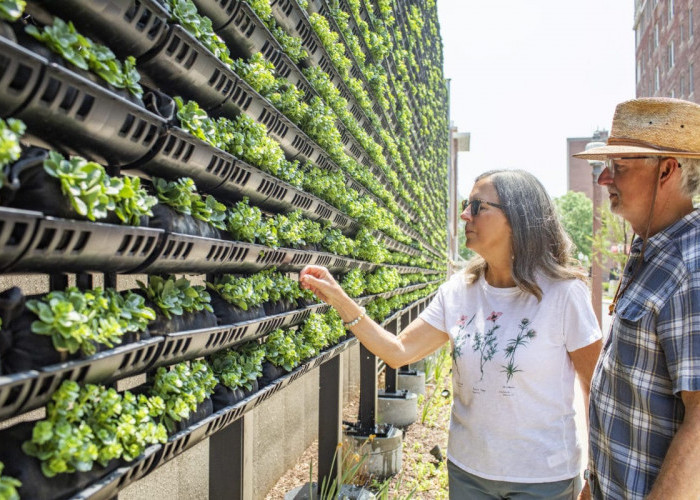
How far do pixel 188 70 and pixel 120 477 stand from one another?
3.61ft

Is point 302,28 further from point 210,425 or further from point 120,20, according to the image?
point 210,425

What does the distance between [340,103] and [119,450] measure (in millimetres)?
2635

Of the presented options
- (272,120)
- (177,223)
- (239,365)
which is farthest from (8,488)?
(272,120)

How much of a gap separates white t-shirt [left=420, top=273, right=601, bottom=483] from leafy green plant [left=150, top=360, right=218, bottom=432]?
111 cm

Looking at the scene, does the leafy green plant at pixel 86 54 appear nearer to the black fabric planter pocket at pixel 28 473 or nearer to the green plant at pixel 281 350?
the black fabric planter pocket at pixel 28 473

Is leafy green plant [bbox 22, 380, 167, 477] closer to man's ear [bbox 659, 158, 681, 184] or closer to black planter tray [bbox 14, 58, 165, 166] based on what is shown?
black planter tray [bbox 14, 58, 165, 166]

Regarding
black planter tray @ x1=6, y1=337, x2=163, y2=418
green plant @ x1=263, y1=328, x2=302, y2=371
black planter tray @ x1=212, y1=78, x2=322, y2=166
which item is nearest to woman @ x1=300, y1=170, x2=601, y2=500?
green plant @ x1=263, y1=328, x2=302, y2=371

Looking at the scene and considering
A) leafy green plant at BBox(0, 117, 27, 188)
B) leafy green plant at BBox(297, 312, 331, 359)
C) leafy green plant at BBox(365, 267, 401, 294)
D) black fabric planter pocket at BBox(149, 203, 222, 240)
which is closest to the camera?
leafy green plant at BBox(0, 117, 27, 188)

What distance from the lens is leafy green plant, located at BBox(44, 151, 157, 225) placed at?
1215mm

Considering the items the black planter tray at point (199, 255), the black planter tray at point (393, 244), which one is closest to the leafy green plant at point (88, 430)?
the black planter tray at point (199, 255)

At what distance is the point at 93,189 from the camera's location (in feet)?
4.22

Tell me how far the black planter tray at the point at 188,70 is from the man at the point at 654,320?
4.01ft

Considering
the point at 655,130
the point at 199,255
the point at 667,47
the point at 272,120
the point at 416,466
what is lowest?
the point at 416,466

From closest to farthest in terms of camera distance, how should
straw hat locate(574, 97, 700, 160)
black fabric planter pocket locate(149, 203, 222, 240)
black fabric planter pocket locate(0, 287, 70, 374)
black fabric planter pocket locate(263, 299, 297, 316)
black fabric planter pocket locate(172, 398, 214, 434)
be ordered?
1. black fabric planter pocket locate(0, 287, 70, 374)
2. black fabric planter pocket locate(149, 203, 222, 240)
3. black fabric planter pocket locate(172, 398, 214, 434)
4. straw hat locate(574, 97, 700, 160)
5. black fabric planter pocket locate(263, 299, 297, 316)
